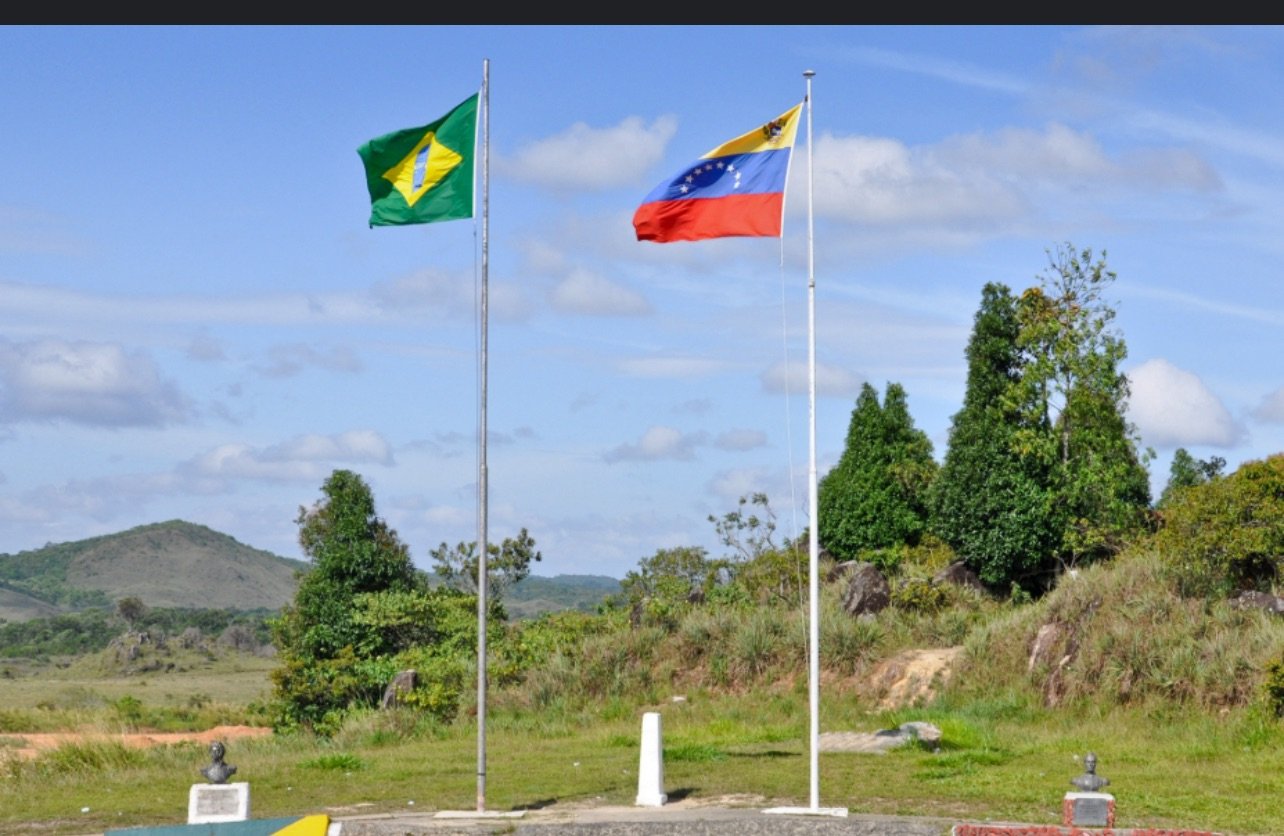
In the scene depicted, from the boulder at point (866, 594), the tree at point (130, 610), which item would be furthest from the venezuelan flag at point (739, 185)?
the tree at point (130, 610)

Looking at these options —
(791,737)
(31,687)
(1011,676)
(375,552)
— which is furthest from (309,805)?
(31,687)

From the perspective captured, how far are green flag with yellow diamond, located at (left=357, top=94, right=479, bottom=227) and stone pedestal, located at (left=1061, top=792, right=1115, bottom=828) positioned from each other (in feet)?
28.3

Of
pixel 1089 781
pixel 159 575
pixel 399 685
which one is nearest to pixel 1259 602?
pixel 1089 781

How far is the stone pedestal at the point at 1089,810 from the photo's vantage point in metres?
13.8

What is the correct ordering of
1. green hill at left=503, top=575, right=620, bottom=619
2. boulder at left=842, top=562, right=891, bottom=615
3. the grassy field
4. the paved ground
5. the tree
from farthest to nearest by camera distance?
green hill at left=503, top=575, right=620, bottom=619
the tree
boulder at left=842, top=562, right=891, bottom=615
the grassy field
the paved ground

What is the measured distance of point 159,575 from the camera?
149 meters

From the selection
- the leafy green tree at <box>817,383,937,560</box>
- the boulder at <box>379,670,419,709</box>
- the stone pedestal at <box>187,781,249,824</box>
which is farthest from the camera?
the leafy green tree at <box>817,383,937,560</box>

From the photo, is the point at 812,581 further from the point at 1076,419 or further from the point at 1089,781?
the point at 1076,419

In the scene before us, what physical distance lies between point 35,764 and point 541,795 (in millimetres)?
7818

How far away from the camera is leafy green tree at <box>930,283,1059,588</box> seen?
33.8 metres

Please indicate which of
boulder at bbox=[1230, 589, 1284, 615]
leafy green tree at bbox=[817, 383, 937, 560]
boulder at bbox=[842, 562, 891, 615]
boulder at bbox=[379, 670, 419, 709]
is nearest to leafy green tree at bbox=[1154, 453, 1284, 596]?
boulder at bbox=[1230, 589, 1284, 615]

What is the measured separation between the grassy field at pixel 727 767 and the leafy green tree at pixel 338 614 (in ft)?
15.5

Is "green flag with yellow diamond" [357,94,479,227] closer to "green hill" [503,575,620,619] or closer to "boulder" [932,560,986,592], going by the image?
"boulder" [932,560,986,592]

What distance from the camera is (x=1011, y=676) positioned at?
87.2ft
